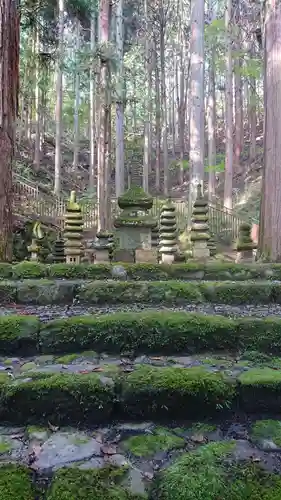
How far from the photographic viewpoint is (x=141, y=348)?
10.2 ft

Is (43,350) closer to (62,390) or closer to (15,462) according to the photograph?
(62,390)

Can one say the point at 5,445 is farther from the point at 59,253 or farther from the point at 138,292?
the point at 59,253

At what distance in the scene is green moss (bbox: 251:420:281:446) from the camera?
2147 mm

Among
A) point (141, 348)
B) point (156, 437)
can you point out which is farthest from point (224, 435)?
point (141, 348)

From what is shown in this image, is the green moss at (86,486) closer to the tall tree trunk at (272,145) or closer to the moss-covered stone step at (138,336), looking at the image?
the moss-covered stone step at (138,336)

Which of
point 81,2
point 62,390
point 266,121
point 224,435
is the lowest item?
point 224,435

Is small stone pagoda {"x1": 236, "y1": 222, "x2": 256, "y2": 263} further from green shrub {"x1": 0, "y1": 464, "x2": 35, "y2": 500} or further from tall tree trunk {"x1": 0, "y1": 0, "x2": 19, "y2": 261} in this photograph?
green shrub {"x1": 0, "y1": 464, "x2": 35, "y2": 500}

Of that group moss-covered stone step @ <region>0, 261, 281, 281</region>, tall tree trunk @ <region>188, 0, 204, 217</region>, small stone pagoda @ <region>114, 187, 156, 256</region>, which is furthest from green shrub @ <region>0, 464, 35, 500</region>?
tall tree trunk @ <region>188, 0, 204, 217</region>

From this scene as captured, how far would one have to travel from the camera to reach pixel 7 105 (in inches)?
208

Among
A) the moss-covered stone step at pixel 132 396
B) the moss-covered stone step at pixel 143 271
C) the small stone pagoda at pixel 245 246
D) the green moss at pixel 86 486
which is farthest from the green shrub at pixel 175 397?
the small stone pagoda at pixel 245 246

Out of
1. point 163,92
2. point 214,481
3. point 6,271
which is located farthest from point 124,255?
point 163,92

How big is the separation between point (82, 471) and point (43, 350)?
4.58ft

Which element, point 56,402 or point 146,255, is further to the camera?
point 146,255

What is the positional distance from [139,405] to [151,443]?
0.86 feet
